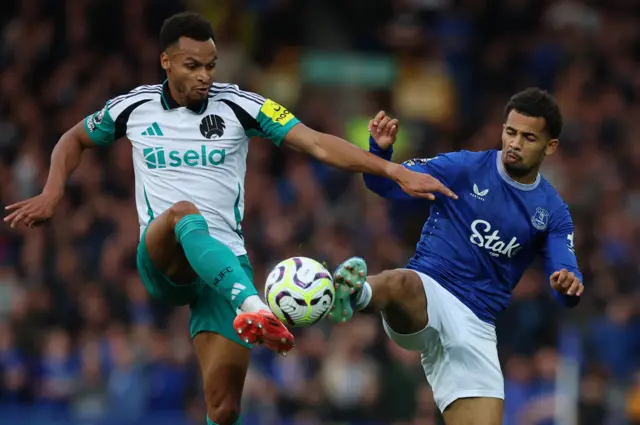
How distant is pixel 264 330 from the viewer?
7.05 metres

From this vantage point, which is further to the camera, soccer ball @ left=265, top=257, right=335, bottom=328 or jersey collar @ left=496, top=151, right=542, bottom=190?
jersey collar @ left=496, top=151, right=542, bottom=190

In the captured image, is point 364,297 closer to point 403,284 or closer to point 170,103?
point 403,284

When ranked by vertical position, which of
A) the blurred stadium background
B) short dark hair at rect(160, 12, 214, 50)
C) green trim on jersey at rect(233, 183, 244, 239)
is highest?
short dark hair at rect(160, 12, 214, 50)

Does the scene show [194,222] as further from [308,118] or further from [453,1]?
[453,1]

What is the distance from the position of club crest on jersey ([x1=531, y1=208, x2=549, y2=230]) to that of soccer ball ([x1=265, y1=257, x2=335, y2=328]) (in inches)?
59.1

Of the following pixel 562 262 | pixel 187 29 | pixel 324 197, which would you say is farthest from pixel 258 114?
pixel 324 197

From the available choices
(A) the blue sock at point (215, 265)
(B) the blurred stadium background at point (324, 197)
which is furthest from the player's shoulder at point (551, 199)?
(B) the blurred stadium background at point (324, 197)

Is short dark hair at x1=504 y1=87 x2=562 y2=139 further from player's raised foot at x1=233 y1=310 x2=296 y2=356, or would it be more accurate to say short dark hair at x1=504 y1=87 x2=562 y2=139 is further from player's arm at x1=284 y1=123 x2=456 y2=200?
player's raised foot at x1=233 y1=310 x2=296 y2=356

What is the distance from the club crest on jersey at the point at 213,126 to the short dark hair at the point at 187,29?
51cm

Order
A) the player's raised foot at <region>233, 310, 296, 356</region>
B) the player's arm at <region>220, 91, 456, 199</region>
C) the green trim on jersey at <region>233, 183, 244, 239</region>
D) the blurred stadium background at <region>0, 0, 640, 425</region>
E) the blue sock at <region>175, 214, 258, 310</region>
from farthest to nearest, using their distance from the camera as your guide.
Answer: the blurred stadium background at <region>0, 0, 640, 425</region>
the green trim on jersey at <region>233, 183, 244, 239</region>
the blue sock at <region>175, 214, 258, 310</region>
the player's arm at <region>220, 91, 456, 199</region>
the player's raised foot at <region>233, 310, 296, 356</region>

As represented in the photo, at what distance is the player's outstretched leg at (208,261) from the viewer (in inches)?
279

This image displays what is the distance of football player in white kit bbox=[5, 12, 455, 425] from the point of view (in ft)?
25.2

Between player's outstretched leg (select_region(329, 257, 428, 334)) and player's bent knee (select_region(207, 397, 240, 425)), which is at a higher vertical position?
player's outstretched leg (select_region(329, 257, 428, 334))

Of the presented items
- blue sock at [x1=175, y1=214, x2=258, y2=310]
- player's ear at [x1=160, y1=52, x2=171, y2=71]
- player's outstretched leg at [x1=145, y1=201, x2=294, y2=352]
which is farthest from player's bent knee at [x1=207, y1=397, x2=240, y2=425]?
player's ear at [x1=160, y1=52, x2=171, y2=71]
